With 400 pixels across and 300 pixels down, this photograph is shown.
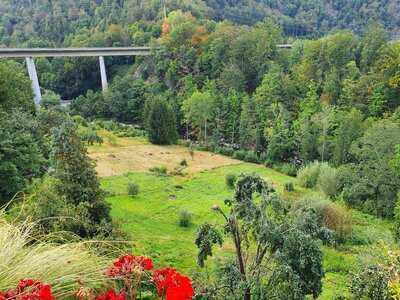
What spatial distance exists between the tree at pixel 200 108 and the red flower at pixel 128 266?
143ft

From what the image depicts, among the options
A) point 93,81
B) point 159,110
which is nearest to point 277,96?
point 159,110

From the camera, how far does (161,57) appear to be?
2456 inches

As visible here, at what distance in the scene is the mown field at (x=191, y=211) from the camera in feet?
59.6

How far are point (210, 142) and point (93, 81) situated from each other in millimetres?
36494

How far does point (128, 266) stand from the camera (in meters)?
4.23

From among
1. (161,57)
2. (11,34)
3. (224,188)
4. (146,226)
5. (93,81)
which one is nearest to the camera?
(146,226)

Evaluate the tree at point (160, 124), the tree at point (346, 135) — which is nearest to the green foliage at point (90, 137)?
the tree at point (160, 124)

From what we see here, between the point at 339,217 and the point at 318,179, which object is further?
the point at 318,179

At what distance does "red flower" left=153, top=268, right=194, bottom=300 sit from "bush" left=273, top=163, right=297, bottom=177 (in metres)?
36.4

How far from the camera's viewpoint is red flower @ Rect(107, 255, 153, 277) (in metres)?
4.19

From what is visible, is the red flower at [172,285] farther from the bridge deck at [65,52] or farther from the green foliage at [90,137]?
the bridge deck at [65,52]

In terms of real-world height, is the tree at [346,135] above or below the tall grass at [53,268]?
below

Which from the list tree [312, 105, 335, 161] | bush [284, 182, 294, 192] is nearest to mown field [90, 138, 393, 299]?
bush [284, 182, 294, 192]

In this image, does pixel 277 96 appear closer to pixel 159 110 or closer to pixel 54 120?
pixel 159 110
